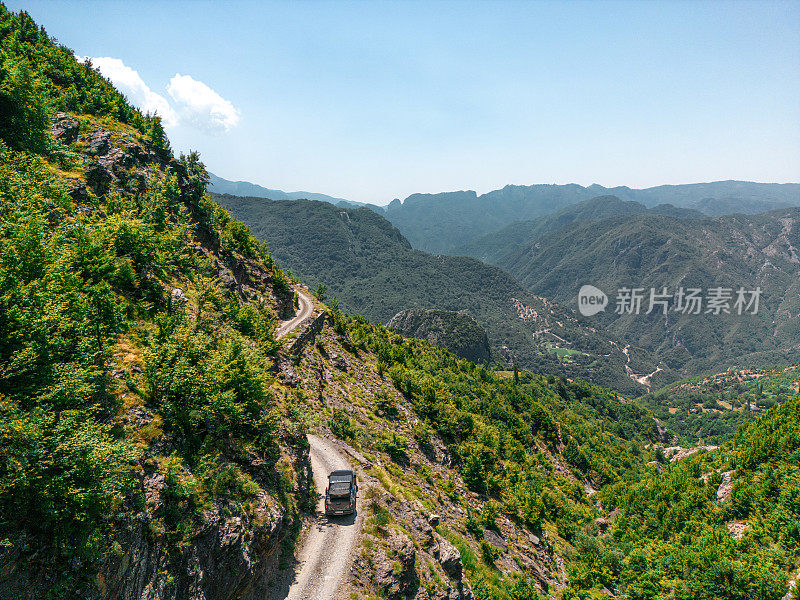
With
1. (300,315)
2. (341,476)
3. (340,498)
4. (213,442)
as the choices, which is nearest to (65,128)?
(300,315)

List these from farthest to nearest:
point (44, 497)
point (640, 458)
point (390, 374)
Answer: point (640, 458), point (390, 374), point (44, 497)

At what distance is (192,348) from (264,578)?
35.9 ft

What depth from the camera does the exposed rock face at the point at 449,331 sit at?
6870 inches

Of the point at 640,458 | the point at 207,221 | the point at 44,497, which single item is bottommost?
the point at 640,458

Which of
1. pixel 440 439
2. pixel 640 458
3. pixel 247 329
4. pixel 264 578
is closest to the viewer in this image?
pixel 264 578

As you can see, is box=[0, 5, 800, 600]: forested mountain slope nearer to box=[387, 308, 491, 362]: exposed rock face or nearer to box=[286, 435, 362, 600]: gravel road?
box=[286, 435, 362, 600]: gravel road

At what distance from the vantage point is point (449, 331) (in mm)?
180375

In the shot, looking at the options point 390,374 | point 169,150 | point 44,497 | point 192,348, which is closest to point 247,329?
point 192,348

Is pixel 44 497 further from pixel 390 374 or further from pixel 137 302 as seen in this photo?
pixel 390 374

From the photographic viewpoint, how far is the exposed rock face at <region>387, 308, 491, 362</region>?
174500 mm

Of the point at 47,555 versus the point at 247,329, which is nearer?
the point at 47,555

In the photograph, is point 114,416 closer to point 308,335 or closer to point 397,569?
point 397,569

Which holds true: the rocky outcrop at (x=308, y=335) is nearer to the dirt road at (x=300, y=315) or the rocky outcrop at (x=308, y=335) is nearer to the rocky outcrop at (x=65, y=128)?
the dirt road at (x=300, y=315)

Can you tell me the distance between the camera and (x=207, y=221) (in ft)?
135
